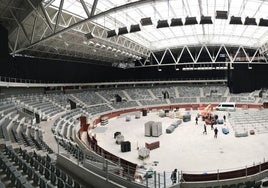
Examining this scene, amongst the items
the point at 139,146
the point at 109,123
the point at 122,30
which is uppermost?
the point at 122,30

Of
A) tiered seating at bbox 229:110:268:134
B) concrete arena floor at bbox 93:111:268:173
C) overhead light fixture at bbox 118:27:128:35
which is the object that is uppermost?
overhead light fixture at bbox 118:27:128:35

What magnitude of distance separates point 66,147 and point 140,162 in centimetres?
621

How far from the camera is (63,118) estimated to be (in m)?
35.8

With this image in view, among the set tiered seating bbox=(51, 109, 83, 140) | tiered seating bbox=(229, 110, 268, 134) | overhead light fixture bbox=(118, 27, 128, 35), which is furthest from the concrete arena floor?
overhead light fixture bbox=(118, 27, 128, 35)

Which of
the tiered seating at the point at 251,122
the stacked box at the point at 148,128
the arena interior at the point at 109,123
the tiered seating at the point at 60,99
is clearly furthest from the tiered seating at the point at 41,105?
the tiered seating at the point at 251,122

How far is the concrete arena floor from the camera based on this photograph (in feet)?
68.1

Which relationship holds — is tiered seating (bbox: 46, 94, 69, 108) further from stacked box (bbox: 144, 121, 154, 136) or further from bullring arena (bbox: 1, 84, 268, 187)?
stacked box (bbox: 144, 121, 154, 136)

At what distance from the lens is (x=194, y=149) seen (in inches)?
1005

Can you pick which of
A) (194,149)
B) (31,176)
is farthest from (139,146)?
(31,176)

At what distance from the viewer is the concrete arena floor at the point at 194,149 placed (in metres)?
20.8

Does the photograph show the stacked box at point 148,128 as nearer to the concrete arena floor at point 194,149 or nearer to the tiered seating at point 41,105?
the concrete arena floor at point 194,149

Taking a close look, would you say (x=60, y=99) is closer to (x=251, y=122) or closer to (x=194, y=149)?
(x=194, y=149)

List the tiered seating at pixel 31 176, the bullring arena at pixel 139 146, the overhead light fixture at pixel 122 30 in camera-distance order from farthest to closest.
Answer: the overhead light fixture at pixel 122 30
the bullring arena at pixel 139 146
the tiered seating at pixel 31 176

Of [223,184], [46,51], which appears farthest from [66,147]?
[46,51]
